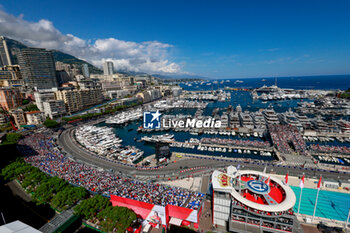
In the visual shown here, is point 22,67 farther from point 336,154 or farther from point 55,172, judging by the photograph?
point 336,154

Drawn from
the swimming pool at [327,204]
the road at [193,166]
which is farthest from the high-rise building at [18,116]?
the swimming pool at [327,204]

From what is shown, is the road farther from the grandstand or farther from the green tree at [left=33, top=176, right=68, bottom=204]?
the grandstand

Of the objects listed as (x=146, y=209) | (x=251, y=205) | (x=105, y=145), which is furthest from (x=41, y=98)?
(x=251, y=205)

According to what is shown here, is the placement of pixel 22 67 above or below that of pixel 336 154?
above

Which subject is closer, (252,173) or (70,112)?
(252,173)

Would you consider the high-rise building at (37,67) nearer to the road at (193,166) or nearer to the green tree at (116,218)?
the road at (193,166)

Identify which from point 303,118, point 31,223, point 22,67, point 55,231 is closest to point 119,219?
point 55,231
